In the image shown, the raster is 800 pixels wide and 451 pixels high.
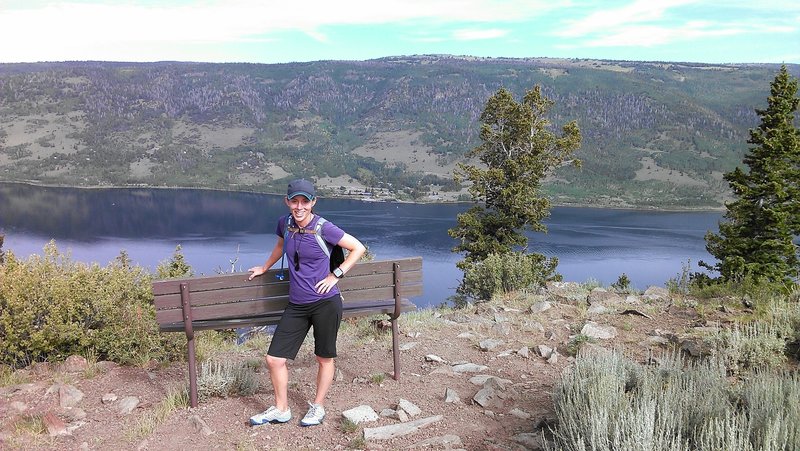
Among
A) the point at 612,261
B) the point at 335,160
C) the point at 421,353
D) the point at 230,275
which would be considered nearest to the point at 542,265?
the point at 421,353

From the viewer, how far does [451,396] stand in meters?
4.77

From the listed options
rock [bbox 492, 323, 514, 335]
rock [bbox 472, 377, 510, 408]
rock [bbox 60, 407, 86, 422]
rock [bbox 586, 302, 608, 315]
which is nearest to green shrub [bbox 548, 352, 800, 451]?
rock [bbox 472, 377, 510, 408]

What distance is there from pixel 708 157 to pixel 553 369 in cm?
18181

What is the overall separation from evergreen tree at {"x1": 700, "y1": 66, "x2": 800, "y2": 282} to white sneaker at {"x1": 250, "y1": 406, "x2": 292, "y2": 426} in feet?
53.5

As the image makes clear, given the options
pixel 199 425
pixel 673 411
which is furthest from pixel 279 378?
pixel 673 411

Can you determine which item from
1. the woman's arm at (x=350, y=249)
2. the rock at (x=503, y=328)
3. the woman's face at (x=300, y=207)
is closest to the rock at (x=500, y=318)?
the rock at (x=503, y=328)

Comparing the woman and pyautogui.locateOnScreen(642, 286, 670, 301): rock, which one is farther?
pyautogui.locateOnScreen(642, 286, 670, 301): rock

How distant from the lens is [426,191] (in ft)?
454

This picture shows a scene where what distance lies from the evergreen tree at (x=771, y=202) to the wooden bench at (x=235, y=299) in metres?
15.2

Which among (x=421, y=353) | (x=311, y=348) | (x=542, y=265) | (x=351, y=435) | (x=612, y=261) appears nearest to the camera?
(x=351, y=435)

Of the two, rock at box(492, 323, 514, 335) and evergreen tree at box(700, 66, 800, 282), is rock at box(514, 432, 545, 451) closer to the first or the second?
rock at box(492, 323, 514, 335)

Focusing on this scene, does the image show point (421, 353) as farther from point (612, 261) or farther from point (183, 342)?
point (612, 261)

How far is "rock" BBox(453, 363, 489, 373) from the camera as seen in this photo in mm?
5590

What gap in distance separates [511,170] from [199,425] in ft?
61.8
